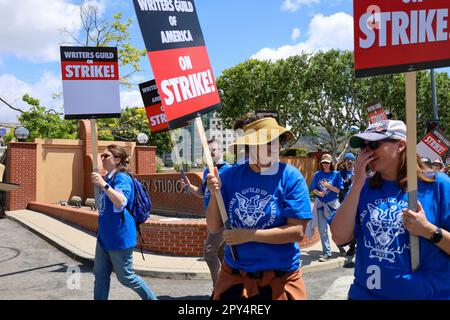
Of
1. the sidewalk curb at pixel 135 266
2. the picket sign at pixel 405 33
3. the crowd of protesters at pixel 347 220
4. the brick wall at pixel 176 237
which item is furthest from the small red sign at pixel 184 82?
the brick wall at pixel 176 237

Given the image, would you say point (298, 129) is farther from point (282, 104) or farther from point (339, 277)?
point (339, 277)

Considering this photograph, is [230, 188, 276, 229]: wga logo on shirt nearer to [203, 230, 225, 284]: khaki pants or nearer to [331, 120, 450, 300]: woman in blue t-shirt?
[331, 120, 450, 300]: woman in blue t-shirt

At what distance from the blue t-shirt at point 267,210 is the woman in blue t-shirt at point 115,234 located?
5.76 feet

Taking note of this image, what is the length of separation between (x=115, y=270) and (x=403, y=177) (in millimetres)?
3144

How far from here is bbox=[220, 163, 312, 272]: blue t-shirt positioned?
2.89 meters

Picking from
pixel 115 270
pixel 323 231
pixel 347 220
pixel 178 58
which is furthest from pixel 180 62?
pixel 323 231

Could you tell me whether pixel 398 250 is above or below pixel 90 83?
below

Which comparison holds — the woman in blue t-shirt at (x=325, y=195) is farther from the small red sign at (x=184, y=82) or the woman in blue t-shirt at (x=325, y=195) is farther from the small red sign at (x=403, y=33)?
the small red sign at (x=403, y=33)

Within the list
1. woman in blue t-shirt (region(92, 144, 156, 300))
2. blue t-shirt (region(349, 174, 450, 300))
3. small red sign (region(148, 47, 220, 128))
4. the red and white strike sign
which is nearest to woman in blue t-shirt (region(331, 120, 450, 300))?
blue t-shirt (region(349, 174, 450, 300))

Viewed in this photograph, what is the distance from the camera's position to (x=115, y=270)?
4508mm

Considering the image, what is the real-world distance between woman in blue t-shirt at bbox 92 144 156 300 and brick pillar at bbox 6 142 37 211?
1103cm

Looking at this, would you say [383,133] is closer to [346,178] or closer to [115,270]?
[115,270]
